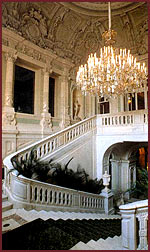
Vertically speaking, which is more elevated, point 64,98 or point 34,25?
point 34,25

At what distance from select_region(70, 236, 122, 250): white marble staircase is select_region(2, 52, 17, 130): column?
4.82 meters

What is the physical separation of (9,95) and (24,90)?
40.7 inches

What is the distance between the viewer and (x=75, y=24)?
26.9 ft

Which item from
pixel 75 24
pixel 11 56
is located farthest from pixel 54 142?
pixel 75 24

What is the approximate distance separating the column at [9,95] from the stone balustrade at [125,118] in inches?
150

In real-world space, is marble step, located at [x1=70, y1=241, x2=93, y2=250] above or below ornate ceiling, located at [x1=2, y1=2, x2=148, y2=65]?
below

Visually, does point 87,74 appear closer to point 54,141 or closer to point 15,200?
point 54,141

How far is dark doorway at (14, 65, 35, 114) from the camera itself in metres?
6.71

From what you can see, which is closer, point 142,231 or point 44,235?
point 142,231

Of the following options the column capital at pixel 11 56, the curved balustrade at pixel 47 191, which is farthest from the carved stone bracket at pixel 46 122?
the column capital at pixel 11 56

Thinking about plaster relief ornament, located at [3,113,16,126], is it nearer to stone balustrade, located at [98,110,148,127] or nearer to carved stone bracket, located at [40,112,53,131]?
carved stone bracket, located at [40,112,53,131]

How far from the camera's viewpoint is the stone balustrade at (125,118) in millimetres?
5953

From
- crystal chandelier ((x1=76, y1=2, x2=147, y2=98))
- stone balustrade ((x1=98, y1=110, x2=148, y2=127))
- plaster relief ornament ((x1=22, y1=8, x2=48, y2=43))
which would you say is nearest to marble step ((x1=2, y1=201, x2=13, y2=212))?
crystal chandelier ((x1=76, y1=2, x2=147, y2=98))

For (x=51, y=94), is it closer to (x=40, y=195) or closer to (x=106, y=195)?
(x=106, y=195)
